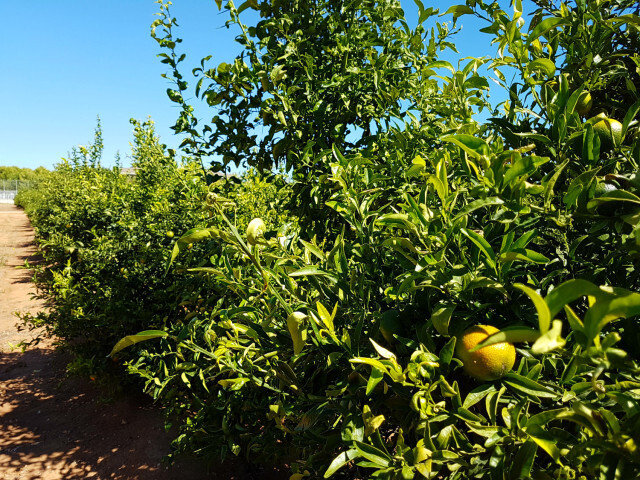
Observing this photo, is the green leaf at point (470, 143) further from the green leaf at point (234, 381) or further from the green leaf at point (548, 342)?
the green leaf at point (234, 381)

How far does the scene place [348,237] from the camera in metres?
1.87

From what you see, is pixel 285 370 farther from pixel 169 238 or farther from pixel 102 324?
pixel 102 324

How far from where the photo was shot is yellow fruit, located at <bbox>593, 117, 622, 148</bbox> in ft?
3.14

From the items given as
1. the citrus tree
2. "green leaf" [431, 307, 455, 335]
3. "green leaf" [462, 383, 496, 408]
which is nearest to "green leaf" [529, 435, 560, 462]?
the citrus tree

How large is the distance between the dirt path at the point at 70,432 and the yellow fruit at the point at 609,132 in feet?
10.4

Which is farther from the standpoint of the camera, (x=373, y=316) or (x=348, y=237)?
(x=348, y=237)

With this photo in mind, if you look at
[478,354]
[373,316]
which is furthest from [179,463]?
[478,354]

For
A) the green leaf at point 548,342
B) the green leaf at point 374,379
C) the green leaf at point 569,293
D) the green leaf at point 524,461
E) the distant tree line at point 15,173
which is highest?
the distant tree line at point 15,173

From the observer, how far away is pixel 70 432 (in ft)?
13.6

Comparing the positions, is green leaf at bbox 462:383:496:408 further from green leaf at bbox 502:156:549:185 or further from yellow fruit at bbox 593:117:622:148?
yellow fruit at bbox 593:117:622:148

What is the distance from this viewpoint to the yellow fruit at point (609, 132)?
37.7 inches

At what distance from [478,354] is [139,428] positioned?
4.31m

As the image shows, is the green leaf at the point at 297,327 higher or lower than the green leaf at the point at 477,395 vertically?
higher

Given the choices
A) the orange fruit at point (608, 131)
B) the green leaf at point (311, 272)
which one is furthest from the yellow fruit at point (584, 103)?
the green leaf at point (311, 272)
